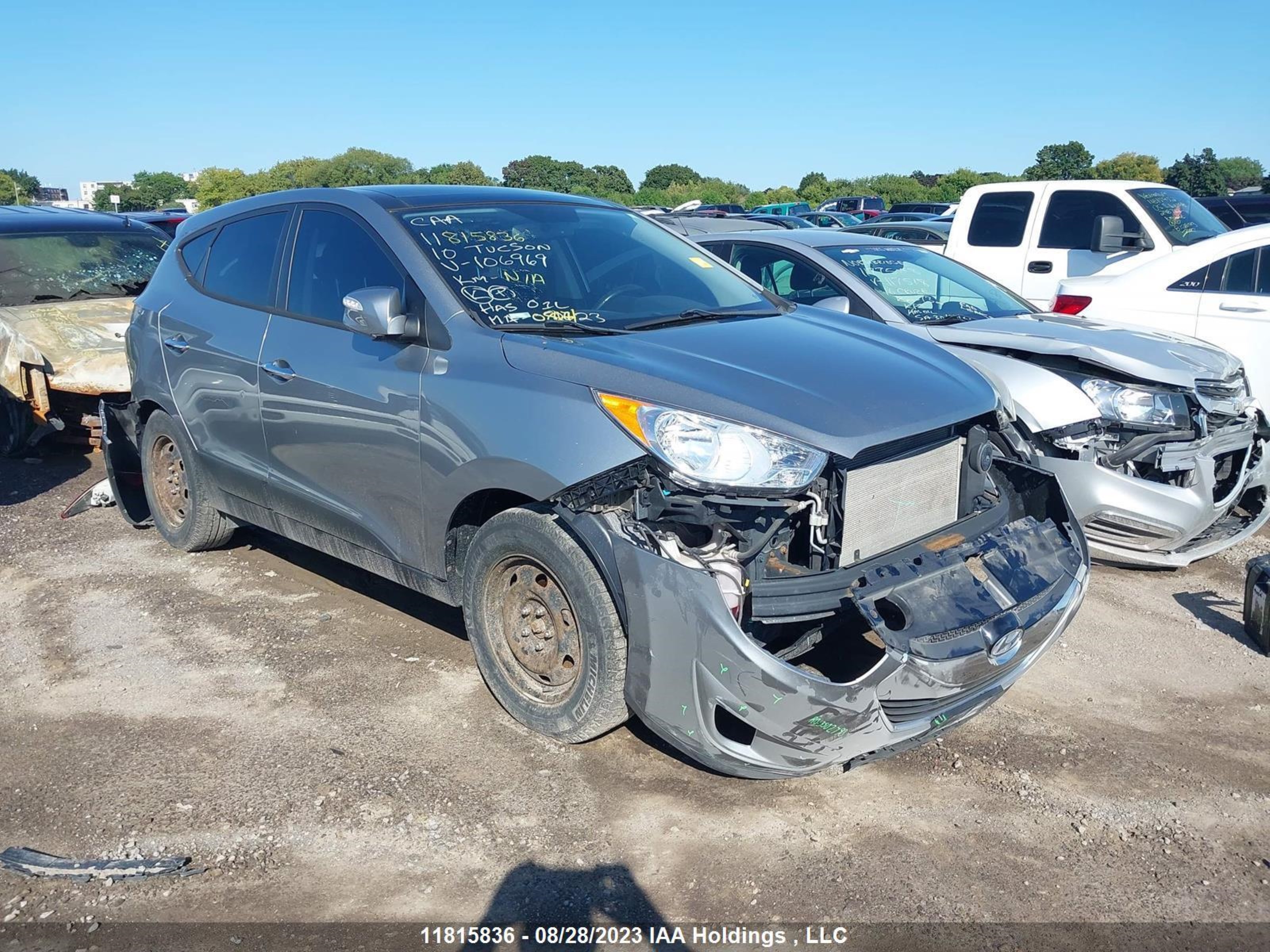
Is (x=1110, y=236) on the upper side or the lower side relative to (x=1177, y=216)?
lower

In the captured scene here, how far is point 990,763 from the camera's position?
366cm

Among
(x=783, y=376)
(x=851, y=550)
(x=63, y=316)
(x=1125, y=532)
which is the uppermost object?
(x=783, y=376)

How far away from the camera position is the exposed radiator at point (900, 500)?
130 inches

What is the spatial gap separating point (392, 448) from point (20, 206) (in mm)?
7142

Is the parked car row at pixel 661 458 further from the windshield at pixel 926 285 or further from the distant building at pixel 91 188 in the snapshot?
the distant building at pixel 91 188

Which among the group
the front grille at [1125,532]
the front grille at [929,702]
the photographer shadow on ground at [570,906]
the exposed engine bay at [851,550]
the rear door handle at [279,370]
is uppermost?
the rear door handle at [279,370]

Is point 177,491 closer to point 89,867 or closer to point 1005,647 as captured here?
point 89,867

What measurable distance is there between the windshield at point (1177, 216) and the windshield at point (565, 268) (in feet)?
20.3

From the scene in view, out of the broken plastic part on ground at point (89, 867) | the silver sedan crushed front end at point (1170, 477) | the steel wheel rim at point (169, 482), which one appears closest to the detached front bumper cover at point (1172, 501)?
the silver sedan crushed front end at point (1170, 477)

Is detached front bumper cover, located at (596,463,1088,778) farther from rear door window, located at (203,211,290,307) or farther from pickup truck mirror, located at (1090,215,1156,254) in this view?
pickup truck mirror, located at (1090,215,1156,254)

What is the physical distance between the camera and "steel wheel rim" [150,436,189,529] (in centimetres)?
561

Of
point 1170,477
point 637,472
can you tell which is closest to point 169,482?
point 637,472

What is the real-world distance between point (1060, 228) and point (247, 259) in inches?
292

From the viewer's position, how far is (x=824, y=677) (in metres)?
3.04
